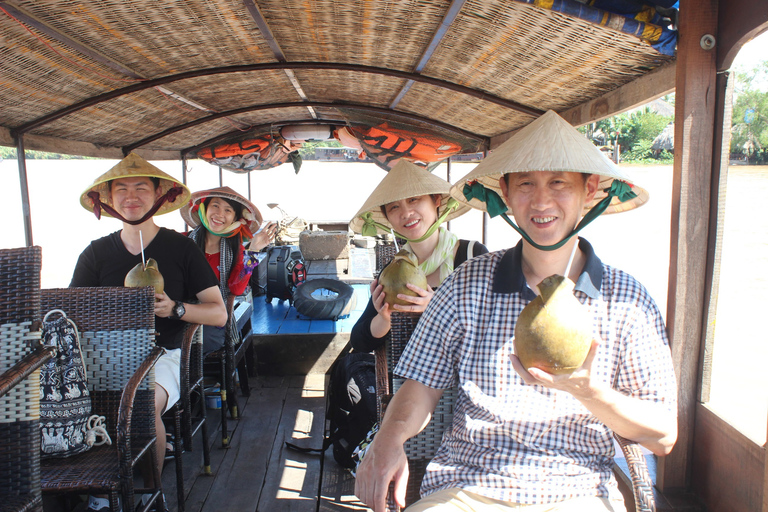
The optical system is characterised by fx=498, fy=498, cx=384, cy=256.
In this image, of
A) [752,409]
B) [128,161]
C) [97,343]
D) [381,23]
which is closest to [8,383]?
[97,343]

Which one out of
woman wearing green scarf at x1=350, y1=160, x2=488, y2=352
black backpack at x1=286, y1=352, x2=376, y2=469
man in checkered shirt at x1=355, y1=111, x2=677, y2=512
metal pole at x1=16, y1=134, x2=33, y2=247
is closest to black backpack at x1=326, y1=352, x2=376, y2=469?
black backpack at x1=286, y1=352, x2=376, y2=469

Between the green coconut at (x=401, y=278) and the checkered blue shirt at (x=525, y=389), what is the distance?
25cm

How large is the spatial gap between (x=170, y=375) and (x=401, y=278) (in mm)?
1460

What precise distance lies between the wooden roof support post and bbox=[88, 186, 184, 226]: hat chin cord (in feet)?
8.11

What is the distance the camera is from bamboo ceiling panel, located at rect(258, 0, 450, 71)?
233cm

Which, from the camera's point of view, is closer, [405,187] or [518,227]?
[518,227]

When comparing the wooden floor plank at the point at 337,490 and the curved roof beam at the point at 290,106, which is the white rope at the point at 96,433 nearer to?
the wooden floor plank at the point at 337,490

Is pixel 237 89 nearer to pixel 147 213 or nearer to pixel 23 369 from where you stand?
pixel 147 213

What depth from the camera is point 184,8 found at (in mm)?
2338

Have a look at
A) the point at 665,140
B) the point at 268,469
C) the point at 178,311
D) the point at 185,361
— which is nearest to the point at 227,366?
the point at 268,469

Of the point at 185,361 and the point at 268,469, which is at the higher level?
the point at 185,361

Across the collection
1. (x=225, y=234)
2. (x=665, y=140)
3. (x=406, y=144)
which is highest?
(x=665, y=140)

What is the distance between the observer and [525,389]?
4.81 ft

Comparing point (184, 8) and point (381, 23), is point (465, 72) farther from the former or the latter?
point (184, 8)
